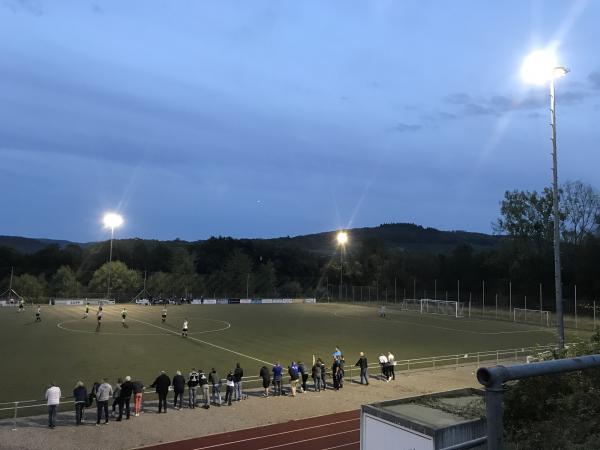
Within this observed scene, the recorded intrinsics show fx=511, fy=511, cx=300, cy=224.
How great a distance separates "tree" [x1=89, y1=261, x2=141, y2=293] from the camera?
9012cm

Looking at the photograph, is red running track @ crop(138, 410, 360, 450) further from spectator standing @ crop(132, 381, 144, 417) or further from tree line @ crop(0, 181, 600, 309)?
tree line @ crop(0, 181, 600, 309)

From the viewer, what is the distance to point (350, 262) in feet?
376

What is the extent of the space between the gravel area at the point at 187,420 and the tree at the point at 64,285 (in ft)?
242

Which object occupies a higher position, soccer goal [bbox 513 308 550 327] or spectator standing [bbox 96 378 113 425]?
soccer goal [bbox 513 308 550 327]

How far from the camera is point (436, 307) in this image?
76.5 m

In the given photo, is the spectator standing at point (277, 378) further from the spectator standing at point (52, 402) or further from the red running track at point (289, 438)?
the spectator standing at point (52, 402)

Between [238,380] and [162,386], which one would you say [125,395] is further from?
[238,380]

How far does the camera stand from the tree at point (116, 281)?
90125 millimetres

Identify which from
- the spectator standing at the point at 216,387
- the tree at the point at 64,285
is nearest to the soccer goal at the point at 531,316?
the spectator standing at the point at 216,387

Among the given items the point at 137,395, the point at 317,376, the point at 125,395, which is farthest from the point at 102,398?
the point at 317,376

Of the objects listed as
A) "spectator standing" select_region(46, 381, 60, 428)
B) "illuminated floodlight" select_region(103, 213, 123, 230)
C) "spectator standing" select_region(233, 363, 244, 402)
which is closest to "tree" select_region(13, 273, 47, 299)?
"illuminated floodlight" select_region(103, 213, 123, 230)

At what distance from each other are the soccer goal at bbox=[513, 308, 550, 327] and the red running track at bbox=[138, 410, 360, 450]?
5144 cm

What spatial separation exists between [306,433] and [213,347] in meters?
18.9

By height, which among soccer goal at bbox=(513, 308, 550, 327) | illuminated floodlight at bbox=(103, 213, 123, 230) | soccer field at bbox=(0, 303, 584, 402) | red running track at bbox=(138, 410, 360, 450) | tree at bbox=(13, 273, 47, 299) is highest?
illuminated floodlight at bbox=(103, 213, 123, 230)
